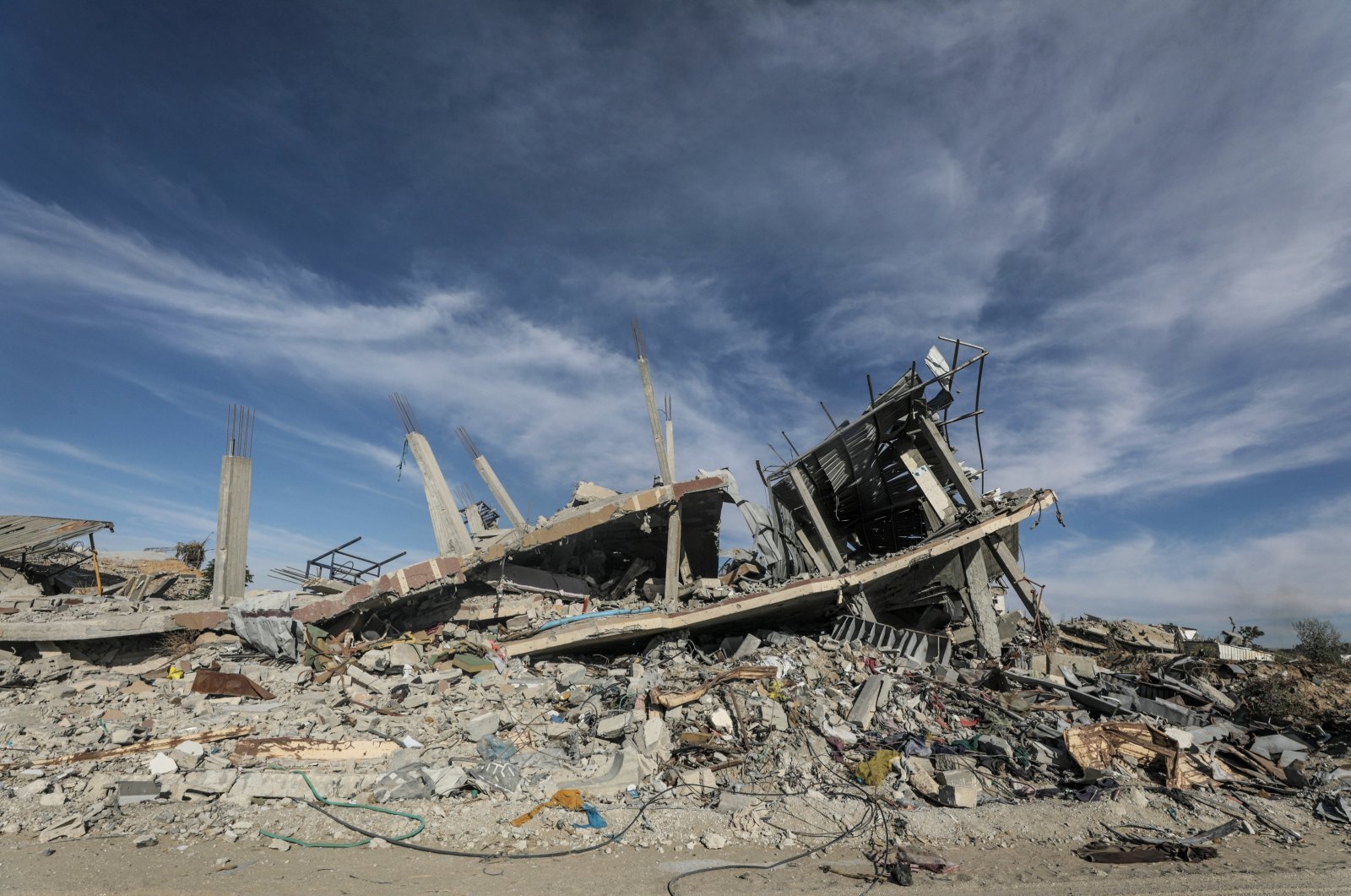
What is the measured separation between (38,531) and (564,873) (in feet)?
56.7

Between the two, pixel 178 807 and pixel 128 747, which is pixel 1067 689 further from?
pixel 128 747

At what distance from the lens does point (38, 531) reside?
47.4ft

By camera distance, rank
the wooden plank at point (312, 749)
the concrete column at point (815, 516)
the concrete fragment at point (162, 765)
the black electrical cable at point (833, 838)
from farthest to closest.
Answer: the concrete column at point (815, 516) < the wooden plank at point (312, 749) < the concrete fragment at point (162, 765) < the black electrical cable at point (833, 838)

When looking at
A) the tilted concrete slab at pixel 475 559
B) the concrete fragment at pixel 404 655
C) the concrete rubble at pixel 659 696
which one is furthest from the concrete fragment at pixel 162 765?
the tilted concrete slab at pixel 475 559

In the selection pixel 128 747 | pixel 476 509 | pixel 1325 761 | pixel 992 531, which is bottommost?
pixel 1325 761

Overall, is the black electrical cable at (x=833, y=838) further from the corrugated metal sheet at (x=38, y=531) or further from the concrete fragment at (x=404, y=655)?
the corrugated metal sheet at (x=38, y=531)

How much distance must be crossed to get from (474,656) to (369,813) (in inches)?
149

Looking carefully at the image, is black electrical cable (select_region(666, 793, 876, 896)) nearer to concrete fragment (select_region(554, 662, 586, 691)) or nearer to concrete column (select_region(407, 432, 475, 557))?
concrete fragment (select_region(554, 662, 586, 691))

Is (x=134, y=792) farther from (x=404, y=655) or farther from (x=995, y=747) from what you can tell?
(x=995, y=747)

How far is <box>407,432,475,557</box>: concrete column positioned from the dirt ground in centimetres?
806

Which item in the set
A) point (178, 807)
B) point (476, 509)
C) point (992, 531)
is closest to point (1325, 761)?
point (992, 531)

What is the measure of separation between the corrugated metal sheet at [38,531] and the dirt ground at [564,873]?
527 inches

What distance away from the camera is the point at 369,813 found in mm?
5309

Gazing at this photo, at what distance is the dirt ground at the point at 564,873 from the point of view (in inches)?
165
